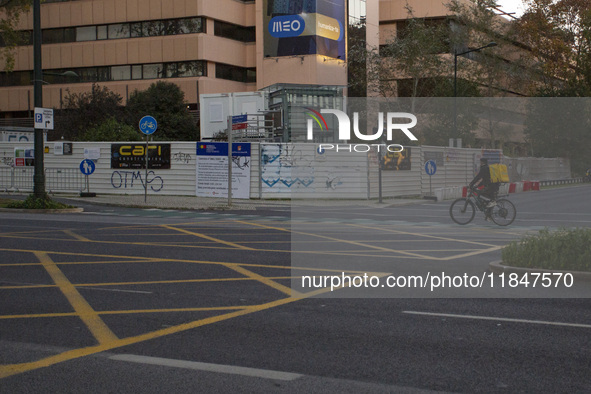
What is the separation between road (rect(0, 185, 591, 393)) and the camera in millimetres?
5484

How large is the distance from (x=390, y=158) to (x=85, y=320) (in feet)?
86.1

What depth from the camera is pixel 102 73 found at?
62.4m

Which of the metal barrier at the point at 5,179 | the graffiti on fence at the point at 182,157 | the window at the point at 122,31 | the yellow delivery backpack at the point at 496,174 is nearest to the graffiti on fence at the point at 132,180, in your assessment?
the graffiti on fence at the point at 182,157

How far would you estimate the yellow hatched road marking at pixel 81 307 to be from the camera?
691 centimetres

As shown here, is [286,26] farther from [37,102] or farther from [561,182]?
[37,102]

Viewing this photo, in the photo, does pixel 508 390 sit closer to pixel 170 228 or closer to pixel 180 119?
pixel 170 228

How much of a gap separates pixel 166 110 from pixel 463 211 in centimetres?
3672

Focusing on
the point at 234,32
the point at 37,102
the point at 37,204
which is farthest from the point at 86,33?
the point at 37,204

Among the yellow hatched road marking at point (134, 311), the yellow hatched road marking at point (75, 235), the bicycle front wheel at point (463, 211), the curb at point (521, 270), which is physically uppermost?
the bicycle front wheel at point (463, 211)

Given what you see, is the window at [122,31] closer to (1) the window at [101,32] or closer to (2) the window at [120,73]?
(1) the window at [101,32]

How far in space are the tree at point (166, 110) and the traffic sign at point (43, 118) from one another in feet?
91.9

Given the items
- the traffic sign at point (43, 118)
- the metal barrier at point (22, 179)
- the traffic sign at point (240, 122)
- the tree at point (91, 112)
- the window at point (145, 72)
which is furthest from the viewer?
the window at point (145, 72)

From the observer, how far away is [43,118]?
23156 millimetres

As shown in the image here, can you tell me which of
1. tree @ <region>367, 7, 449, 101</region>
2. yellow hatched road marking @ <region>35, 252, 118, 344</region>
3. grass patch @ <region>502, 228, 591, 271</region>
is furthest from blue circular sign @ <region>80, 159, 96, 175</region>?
tree @ <region>367, 7, 449, 101</region>
